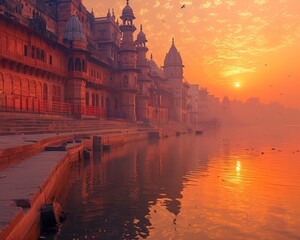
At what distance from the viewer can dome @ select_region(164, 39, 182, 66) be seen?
317 feet

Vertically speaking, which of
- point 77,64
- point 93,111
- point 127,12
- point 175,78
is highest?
point 127,12

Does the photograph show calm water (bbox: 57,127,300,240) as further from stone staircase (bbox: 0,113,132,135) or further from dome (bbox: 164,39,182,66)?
dome (bbox: 164,39,182,66)

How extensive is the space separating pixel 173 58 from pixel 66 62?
64047mm

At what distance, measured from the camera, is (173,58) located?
9738cm

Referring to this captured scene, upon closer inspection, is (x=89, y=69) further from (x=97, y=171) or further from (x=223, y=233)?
(x=223, y=233)

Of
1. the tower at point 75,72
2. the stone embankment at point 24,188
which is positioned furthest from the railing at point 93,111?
the stone embankment at point 24,188

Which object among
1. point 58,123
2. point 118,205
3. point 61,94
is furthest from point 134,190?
point 61,94

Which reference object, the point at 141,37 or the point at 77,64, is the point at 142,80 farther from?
the point at 77,64

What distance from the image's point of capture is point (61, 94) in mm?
36500

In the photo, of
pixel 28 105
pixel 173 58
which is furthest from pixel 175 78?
pixel 28 105

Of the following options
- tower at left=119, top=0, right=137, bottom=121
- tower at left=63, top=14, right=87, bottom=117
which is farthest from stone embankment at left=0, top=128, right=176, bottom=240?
tower at left=119, top=0, right=137, bottom=121

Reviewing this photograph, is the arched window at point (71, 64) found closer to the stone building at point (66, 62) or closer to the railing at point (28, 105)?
the stone building at point (66, 62)

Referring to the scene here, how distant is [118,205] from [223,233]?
12.9ft

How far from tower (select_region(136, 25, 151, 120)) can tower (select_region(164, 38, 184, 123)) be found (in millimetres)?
30399
